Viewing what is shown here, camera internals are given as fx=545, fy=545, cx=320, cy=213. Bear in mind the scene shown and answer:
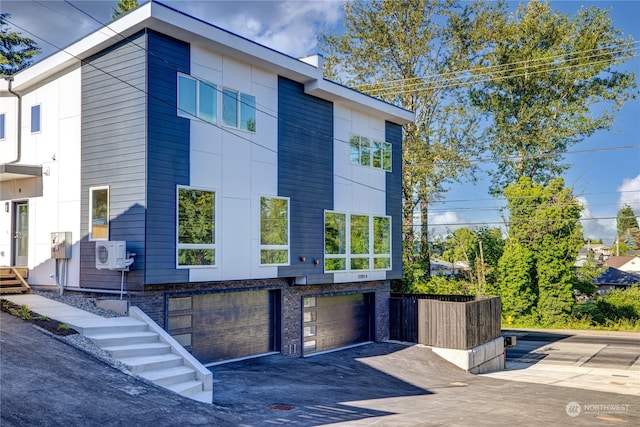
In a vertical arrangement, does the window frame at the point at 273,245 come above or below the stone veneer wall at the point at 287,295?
above

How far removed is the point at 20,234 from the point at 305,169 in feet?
25.7

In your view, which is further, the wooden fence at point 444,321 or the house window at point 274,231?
the wooden fence at point 444,321

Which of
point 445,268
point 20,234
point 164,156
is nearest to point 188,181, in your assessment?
point 164,156

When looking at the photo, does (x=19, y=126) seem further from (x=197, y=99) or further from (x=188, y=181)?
(x=188, y=181)

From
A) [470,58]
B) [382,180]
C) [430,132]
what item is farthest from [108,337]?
[470,58]

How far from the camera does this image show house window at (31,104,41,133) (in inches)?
552

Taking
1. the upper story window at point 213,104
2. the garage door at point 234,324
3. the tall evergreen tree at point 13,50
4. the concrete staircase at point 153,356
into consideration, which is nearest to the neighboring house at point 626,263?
the garage door at point 234,324

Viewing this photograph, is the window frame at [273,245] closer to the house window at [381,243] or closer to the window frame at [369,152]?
the window frame at [369,152]

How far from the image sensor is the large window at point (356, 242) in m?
16.5

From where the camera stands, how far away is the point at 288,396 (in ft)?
34.2

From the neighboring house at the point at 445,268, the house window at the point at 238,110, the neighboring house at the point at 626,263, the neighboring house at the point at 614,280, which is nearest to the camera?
the house window at the point at 238,110

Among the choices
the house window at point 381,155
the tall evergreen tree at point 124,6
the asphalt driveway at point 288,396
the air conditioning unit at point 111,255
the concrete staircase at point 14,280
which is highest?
the tall evergreen tree at point 124,6

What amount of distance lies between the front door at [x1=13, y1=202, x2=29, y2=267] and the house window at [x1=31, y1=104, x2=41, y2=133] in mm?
1994

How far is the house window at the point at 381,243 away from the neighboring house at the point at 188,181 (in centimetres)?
143
